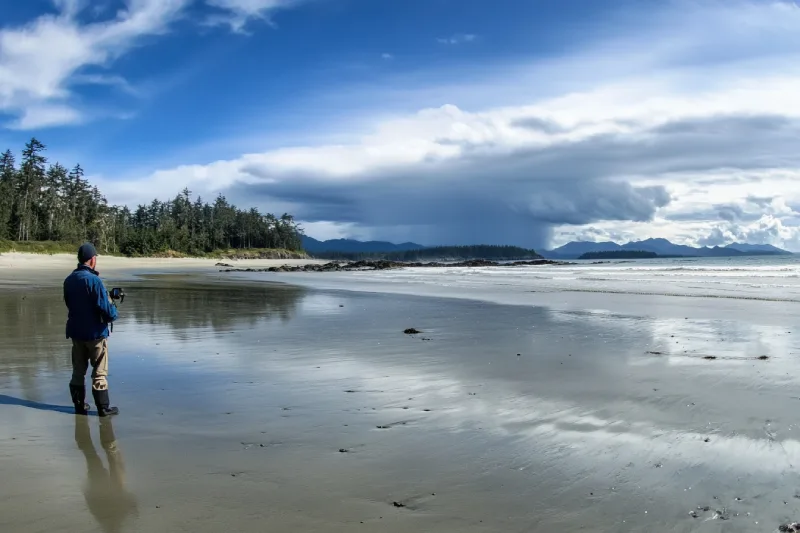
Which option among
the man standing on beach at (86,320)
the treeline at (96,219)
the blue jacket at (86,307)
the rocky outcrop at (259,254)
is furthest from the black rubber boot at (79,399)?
the rocky outcrop at (259,254)

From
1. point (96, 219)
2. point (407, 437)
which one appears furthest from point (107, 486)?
point (96, 219)

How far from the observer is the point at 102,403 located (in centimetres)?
686

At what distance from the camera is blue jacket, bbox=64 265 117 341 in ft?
23.4

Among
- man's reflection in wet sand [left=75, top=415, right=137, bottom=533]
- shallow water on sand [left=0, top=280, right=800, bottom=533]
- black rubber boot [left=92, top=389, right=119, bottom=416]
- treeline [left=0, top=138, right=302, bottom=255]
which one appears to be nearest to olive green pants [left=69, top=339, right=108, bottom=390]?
black rubber boot [left=92, top=389, right=119, bottom=416]

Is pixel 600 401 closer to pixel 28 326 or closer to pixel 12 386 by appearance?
pixel 12 386

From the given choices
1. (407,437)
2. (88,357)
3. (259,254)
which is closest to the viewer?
(407,437)

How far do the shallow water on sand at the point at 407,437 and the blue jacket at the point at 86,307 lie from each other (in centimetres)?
104

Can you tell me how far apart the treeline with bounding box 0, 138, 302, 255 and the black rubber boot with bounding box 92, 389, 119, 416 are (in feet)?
279

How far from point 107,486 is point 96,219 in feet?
374

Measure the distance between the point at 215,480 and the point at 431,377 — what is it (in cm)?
475

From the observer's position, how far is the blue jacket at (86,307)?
712 centimetres

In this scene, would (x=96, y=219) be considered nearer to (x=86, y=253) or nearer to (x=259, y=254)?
(x=259, y=254)

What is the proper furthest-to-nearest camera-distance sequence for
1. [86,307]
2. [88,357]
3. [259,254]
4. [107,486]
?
[259,254]
[88,357]
[86,307]
[107,486]

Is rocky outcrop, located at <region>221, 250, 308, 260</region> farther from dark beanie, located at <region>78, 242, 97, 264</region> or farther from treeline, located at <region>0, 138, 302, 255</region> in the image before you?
dark beanie, located at <region>78, 242, 97, 264</region>
